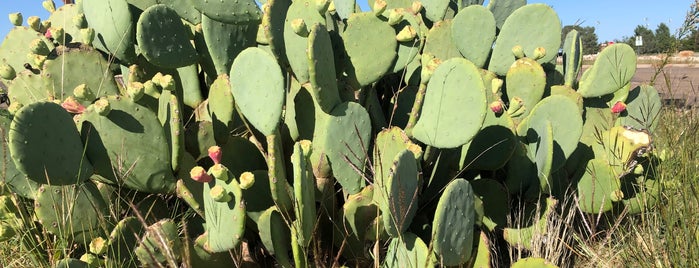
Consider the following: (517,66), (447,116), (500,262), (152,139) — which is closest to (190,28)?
(152,139)

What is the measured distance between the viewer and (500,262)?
6.91 ft

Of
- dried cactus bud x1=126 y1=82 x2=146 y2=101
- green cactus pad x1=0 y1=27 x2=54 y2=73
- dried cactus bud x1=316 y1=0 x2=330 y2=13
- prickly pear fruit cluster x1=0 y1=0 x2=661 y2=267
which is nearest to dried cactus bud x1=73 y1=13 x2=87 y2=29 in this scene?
prickly pear fruit cluster x1=0 y1=0 x2=661 y2=267

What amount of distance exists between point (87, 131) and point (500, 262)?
1457 mm

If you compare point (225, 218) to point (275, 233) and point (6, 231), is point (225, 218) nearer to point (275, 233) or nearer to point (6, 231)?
point (275, 233)

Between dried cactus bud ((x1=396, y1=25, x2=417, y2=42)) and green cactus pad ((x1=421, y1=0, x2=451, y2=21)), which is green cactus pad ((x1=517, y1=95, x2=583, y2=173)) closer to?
dried cactus bud ((x1=396, y1=25, x2=417, y2=42))

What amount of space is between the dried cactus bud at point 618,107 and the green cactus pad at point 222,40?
1.51 metres

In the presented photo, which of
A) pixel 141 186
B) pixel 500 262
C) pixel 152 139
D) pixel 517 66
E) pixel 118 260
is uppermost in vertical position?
pixel 517 66

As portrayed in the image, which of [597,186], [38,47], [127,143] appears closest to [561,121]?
[597,186]

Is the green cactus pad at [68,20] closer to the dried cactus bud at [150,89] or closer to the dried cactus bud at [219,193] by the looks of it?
the dried cactus bud at [150,89]

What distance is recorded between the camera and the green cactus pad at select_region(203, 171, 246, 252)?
1519 millimetres

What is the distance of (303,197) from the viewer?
1.46 m

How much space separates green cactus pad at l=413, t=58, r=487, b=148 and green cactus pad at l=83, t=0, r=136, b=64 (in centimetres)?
99

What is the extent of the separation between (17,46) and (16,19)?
10 centimetres

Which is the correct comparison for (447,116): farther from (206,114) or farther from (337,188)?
(206,114)
